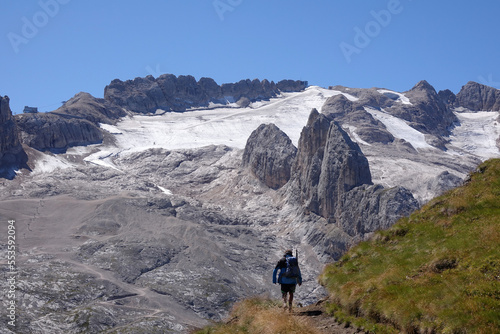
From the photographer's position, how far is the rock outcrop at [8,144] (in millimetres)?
166750

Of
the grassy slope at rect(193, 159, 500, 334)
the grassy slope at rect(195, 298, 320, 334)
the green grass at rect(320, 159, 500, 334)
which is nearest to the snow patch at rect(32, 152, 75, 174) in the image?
the grassy slope at rect(195, 298, 320, 334)

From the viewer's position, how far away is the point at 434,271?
18156 mm

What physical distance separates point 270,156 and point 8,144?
83624mm

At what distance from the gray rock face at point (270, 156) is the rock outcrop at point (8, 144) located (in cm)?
7350

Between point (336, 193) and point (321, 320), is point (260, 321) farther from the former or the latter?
point (336, 193)

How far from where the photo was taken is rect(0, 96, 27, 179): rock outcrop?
166750 mm

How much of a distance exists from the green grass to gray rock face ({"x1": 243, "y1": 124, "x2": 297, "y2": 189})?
144976mm

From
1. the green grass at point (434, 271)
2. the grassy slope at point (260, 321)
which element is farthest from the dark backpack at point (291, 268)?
the green grass at point (434, 271)

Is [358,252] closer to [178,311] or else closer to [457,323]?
[457,323]

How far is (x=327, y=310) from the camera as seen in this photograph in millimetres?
20000

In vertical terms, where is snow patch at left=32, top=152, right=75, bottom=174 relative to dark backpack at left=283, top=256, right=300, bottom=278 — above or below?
above

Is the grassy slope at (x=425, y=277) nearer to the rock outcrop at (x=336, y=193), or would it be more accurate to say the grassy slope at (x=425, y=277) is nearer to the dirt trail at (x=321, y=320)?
the dirt trail at (x=321, y=320)

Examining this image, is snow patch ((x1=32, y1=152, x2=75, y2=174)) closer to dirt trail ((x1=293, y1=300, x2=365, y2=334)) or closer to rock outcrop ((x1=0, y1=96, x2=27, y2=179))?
rock outcrop ((x1=0, y1=96, x2=27, y2=179))

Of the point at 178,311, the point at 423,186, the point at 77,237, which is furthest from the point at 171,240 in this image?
the point at 423,186
